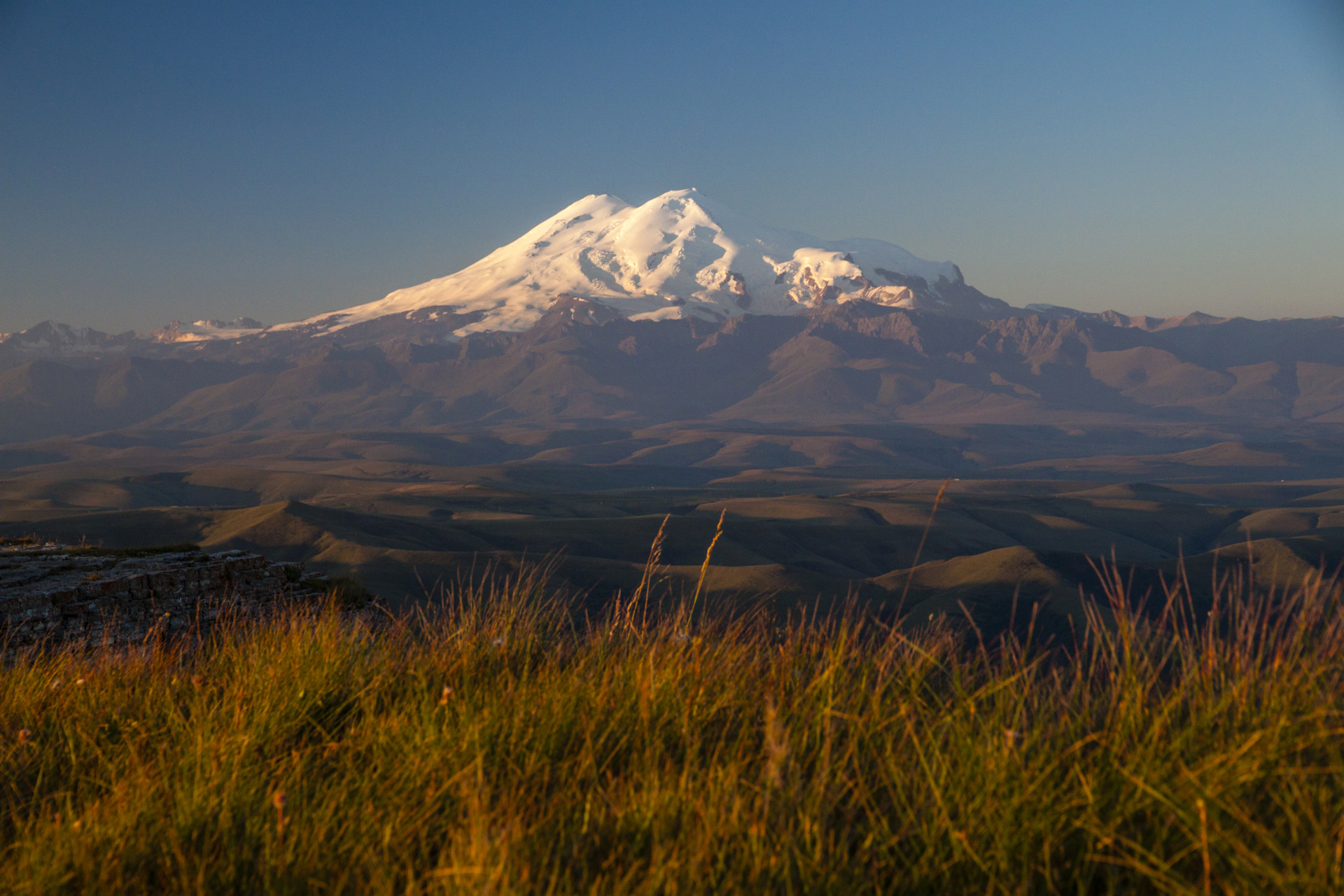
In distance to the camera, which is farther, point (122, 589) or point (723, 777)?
point (122, 589)

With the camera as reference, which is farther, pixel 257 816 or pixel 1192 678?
pixel 1192 678

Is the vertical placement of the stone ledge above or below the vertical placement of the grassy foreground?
below

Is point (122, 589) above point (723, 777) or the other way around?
the other way around

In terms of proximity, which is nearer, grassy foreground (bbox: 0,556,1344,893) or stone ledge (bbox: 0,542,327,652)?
grassy foreground (bbox: 0,556,1344,893)

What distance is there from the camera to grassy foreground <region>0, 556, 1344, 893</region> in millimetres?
2662

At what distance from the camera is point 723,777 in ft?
9.89

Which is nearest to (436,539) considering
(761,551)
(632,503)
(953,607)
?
(761,551)

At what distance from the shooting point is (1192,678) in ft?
11.0

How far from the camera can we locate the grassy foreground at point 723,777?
105 inches

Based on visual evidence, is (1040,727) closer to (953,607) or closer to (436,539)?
(953,607)

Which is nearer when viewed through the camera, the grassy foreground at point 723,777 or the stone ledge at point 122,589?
the grassy foreground at point 723,777

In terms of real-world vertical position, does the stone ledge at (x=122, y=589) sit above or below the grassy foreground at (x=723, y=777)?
below

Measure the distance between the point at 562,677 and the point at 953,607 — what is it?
54664mm

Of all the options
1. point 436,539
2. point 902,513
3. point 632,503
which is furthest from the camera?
point 632,503
